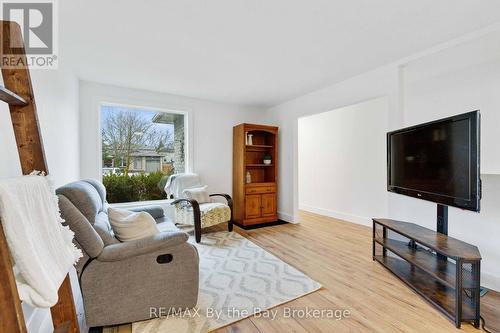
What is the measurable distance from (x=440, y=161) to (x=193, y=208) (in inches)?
114

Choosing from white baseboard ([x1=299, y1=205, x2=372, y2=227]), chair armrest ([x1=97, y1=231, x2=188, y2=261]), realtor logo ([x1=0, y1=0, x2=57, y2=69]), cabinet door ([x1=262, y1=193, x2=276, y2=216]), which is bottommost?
white baseboard ([x1=299, y1=205, x2=372, y2=227])

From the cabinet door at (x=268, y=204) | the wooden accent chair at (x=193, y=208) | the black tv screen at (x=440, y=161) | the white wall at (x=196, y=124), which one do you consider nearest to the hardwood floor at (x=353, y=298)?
the wooden accent chair at (x=193, y=208)

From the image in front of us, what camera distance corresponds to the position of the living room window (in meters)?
3.79

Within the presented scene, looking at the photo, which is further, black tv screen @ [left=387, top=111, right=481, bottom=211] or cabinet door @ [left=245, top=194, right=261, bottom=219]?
cabinet door @ [left=245, top=194, right=261, bottom=219]

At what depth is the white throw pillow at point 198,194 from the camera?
378 cm

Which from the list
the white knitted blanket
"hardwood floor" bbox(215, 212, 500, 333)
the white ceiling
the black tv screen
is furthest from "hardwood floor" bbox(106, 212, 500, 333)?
the white ceiling

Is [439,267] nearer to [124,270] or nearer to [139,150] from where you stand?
[124,270]

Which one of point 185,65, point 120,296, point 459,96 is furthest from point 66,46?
point 459,96

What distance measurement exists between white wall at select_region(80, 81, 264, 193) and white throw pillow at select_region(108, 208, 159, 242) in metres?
2.13

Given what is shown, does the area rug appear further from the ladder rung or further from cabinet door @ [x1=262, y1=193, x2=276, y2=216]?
the ladder rung

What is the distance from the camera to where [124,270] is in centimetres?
165

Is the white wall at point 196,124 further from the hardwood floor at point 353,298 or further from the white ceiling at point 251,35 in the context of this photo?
the hardwood floor at point 353,298

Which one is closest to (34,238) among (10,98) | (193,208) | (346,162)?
(10,98)

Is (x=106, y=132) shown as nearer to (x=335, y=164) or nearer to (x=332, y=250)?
(x=332, y=250)
